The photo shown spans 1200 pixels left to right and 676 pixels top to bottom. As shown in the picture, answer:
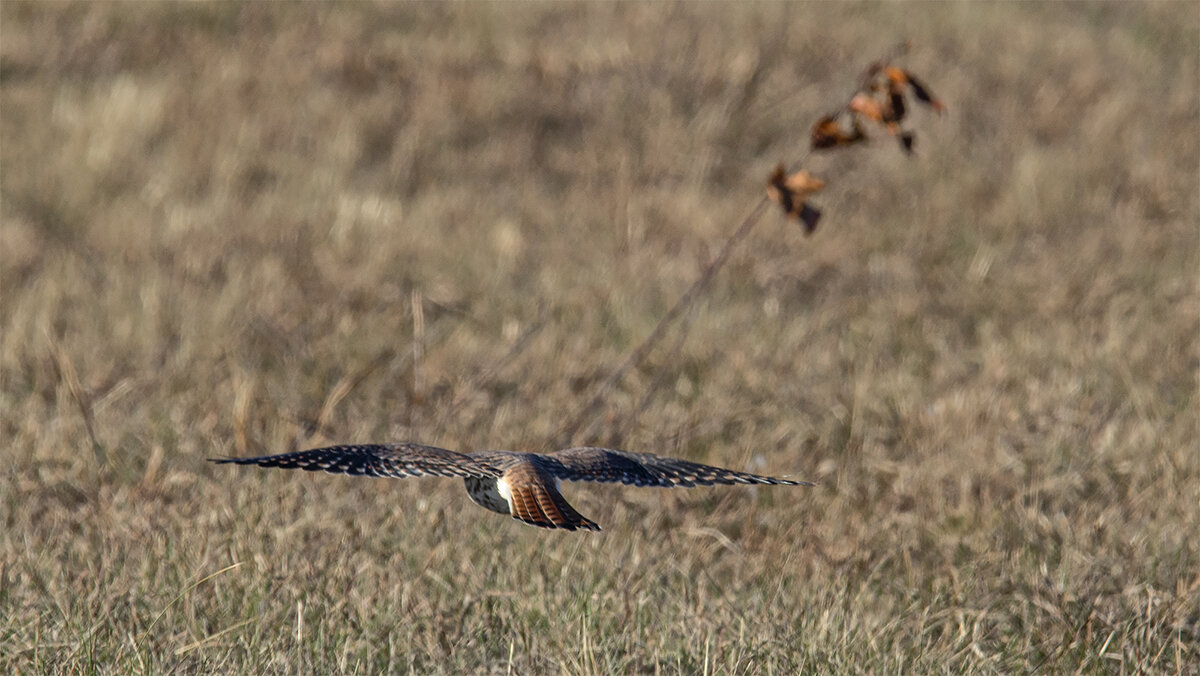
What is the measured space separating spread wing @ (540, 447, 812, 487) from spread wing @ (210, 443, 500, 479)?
0.56 ft

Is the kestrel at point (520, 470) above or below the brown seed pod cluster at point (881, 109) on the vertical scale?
below

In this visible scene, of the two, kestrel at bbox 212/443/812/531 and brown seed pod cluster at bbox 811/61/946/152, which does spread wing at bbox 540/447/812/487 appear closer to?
kestrel at bbox 212/443/812/531

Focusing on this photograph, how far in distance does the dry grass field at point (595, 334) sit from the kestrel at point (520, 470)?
0.45 m

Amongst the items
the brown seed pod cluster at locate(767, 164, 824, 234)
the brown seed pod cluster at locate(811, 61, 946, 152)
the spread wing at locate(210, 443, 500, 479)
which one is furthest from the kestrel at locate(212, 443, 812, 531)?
the brown seed pod cluster at locate(811, 61, 946, 152)

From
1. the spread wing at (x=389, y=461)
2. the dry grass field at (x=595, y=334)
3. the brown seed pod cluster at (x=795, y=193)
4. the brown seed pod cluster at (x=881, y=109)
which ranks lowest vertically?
the dry grass field at (x=595, y=334)

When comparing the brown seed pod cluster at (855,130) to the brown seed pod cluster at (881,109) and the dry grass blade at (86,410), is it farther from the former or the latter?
the dry grass blade at (86,410)

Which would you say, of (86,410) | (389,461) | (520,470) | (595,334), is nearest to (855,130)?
(520,470)

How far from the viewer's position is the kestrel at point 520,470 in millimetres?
2568

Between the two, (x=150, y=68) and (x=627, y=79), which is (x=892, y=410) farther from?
(x=150, y=68)

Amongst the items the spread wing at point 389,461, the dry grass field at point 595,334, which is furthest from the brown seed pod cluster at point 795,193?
the spread wing at point 389,461

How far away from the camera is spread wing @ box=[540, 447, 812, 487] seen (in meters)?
2.78

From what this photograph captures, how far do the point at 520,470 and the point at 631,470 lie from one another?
1.02ft

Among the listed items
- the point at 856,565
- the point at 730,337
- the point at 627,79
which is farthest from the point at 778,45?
the point at 856,565

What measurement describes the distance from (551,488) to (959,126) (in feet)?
23.9
